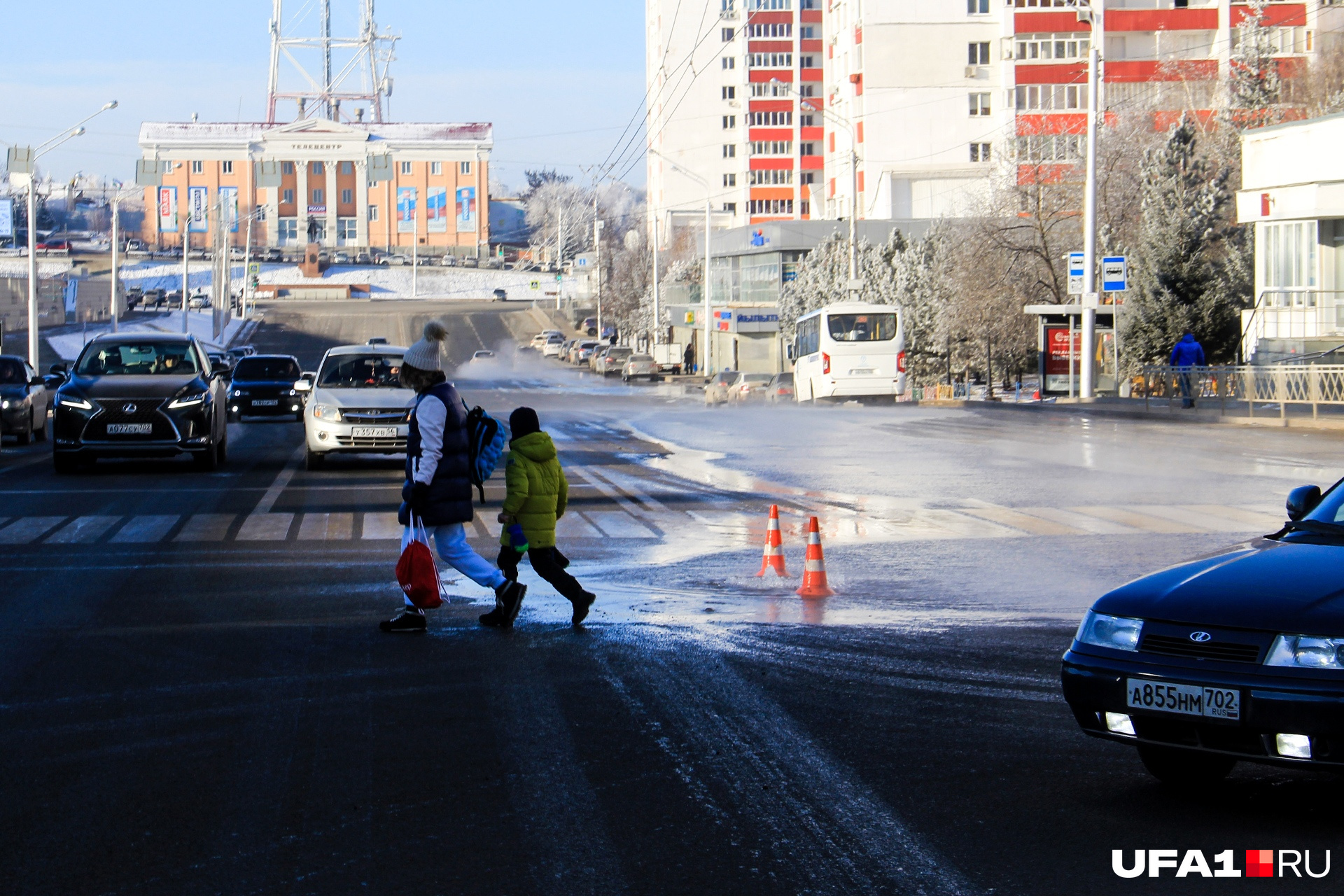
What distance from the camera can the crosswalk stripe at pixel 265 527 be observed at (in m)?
14.1

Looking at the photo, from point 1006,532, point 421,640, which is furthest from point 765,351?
point 421,640

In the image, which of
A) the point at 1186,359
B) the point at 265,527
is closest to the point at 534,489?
the point at 265,527

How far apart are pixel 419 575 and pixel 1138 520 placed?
8569mm

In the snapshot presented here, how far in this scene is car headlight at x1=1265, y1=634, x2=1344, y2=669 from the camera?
4926 millimetres

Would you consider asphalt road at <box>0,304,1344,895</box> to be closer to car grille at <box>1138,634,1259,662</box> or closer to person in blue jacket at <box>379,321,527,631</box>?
person in blue jacket at <box>379,321,527,631</box>

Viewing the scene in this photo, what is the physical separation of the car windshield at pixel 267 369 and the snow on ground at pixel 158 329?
42326 millimetres

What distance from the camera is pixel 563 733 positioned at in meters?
6.61

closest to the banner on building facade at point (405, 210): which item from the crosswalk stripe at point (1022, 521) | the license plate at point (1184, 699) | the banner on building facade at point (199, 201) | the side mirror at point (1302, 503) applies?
the banner on building facade at point (199, 201)

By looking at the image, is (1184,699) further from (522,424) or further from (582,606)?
(522,424)

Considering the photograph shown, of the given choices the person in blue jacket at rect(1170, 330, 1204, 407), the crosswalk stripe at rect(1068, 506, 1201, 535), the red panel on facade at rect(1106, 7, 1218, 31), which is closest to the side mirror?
the crosswalk stripe at rect(1068, 506, 1201, 535)

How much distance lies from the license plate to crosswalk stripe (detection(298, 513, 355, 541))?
988 cm

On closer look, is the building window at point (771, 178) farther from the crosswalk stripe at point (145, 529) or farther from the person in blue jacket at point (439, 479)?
the person in blue jacket at point (439, 479)

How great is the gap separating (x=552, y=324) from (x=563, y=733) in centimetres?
11473

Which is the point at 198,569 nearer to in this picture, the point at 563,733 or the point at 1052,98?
the point at 563,733
